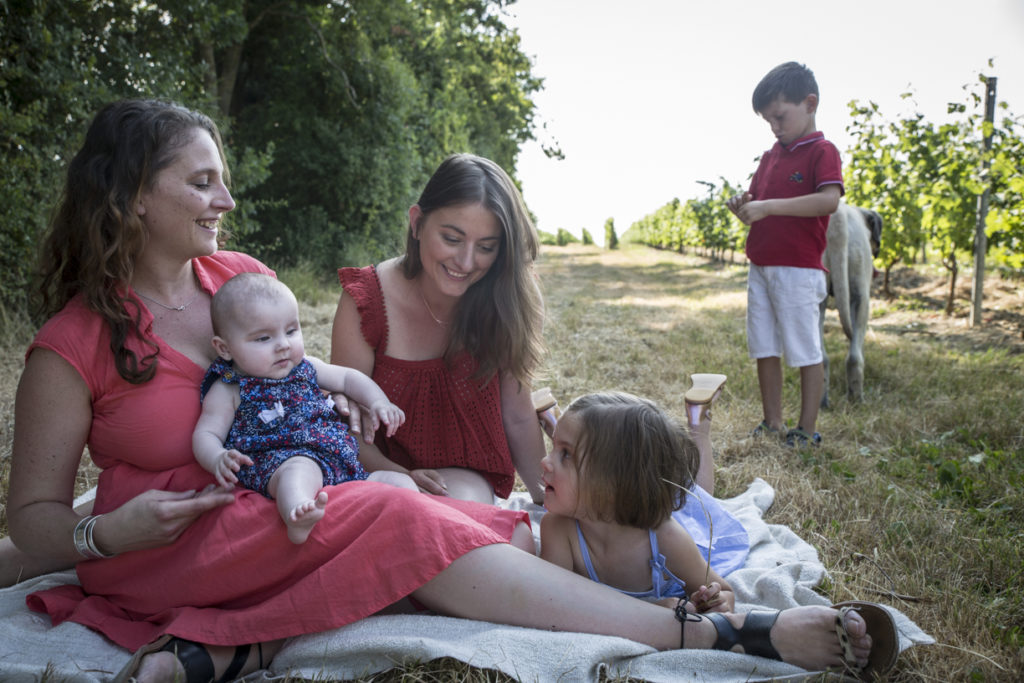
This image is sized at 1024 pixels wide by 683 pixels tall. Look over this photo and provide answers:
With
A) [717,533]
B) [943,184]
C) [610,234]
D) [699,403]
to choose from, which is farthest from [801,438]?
[610,234]

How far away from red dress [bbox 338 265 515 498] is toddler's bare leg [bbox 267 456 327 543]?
78 centimetres

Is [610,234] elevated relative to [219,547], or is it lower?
elevated

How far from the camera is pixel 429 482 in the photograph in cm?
237

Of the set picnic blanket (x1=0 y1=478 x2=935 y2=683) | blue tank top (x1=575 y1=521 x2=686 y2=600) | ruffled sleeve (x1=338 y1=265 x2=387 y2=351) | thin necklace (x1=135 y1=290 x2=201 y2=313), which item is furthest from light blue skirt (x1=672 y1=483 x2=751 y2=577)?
thin necklace (x1=135 y1=290 x2=201 y2=313)

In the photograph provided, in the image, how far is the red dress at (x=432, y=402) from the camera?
2.57 meters

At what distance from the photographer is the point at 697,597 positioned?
1.94 m

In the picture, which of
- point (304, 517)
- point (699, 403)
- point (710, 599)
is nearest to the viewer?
point (304, 517)

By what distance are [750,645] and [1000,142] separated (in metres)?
7.19

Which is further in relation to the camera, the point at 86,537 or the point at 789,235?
the point at 789,235

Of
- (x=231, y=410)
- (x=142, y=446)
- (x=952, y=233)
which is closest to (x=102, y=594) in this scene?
(x=142, y=446)

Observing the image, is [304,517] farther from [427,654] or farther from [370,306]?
[370,306]

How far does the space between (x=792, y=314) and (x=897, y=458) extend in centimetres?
91

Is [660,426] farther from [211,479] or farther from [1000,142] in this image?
[1000,142]

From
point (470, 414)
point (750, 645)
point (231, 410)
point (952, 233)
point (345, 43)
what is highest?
point (345, 43)
